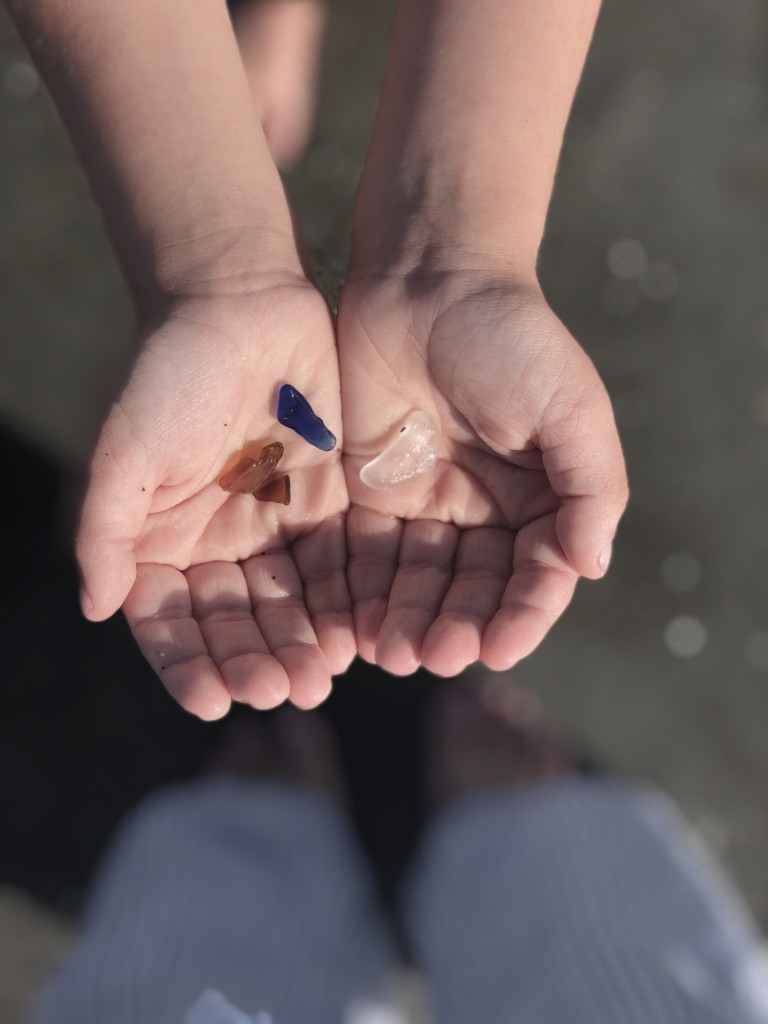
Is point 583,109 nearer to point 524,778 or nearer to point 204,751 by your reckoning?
point 524,778

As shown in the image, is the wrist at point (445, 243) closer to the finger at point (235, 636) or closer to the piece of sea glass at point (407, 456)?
the piece of sea glass at point (407, 456)

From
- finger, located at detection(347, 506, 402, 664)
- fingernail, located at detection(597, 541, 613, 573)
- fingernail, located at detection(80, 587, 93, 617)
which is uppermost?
fingernail, located at detection(80, 587, 93, 617)

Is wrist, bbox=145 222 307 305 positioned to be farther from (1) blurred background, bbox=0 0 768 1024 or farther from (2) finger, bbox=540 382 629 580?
(2) finger, bbox=540 382 629 580

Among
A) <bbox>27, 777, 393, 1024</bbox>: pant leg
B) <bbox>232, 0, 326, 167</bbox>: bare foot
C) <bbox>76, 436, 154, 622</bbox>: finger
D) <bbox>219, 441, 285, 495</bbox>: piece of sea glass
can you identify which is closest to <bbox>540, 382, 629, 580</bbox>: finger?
<bbox>219, 441, 285, 495</bbox>: piece of sea glass

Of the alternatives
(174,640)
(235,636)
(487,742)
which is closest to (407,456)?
(235,636)

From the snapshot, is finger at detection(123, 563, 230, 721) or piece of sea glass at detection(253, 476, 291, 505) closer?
finger at detection(123, 563, 230, 721)

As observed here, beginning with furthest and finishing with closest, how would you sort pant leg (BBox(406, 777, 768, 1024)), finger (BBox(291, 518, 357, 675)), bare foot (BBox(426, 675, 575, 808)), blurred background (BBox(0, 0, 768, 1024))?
1. bare foot (BBox(426, 675, 575, 808))
2. blurred background (BBox(0, 0, 768, 1024))
3. pant leg (BBox(406, 777, 768, 1024))
4. finger (BBox(291, 518, 357, 675))
